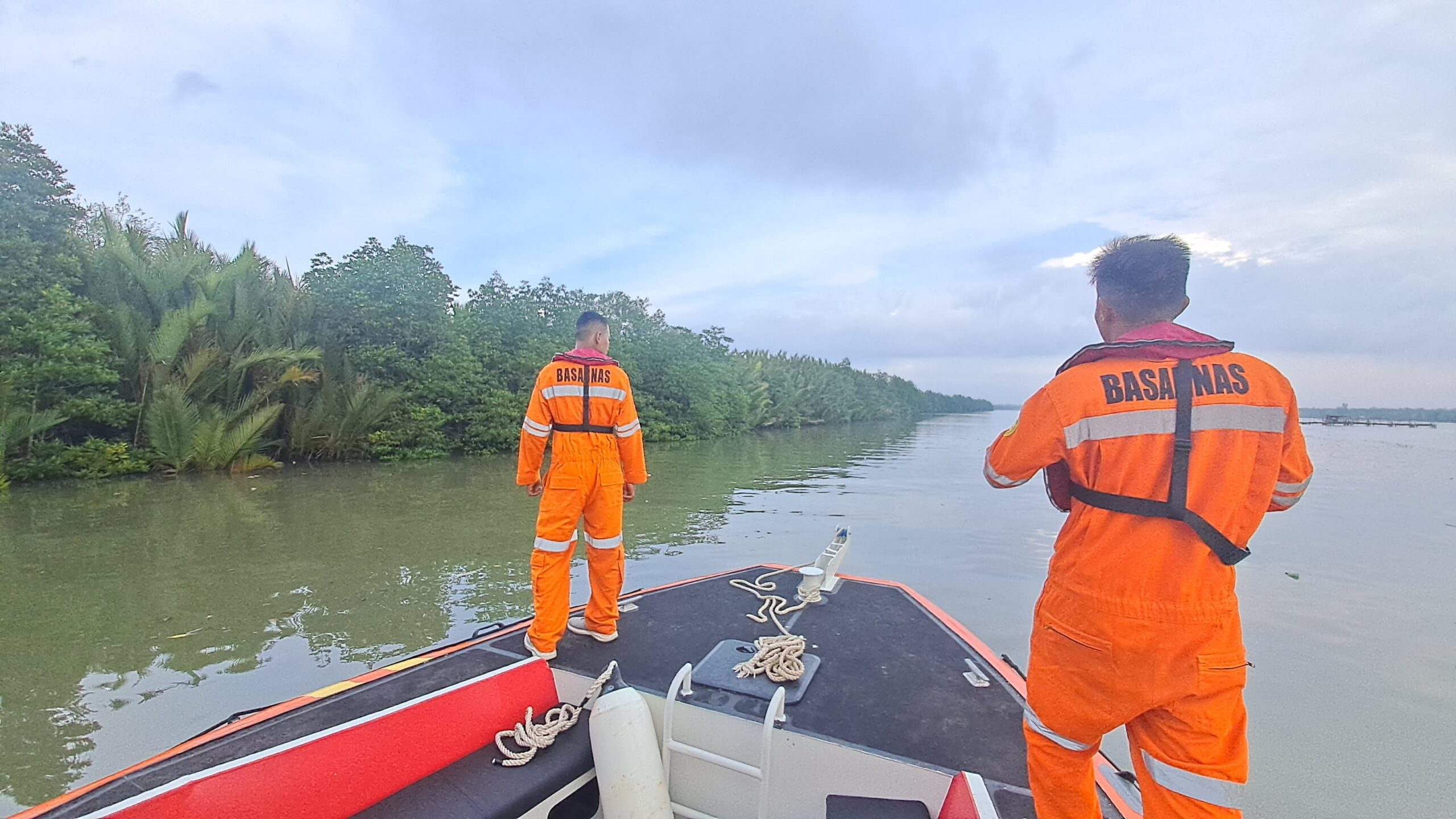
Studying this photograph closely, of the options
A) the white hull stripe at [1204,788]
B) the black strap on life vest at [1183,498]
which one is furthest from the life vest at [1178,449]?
the white hull stripe at [1204,788]

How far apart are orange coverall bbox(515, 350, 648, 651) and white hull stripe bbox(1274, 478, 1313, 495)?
2110mm

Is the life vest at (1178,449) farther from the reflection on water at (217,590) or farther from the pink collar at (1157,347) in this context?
the reflection on water at (217,590)

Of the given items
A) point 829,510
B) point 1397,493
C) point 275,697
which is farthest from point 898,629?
point 1397,493

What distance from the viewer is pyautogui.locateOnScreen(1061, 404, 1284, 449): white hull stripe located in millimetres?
1314

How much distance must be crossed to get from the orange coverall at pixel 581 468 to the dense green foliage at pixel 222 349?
382 inches

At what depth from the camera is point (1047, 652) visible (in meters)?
1.45

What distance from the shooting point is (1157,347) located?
53.3 inches

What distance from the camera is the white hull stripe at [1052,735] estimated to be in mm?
1417

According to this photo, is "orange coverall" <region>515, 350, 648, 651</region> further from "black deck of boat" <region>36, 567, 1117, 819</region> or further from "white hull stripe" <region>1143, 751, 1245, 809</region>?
"white hull stripe" <region>1143, 751, 1245, 809</region>

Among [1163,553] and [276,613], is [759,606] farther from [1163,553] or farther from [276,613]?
[276,613]

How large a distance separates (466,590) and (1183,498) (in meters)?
4.89

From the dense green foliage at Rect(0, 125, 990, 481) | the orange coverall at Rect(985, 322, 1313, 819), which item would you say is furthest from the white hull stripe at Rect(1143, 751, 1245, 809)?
the dense green foliage at Rect(0, 125, 990, 481)

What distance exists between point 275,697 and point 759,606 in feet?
8.06

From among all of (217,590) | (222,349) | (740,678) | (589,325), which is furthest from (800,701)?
(222,349)
